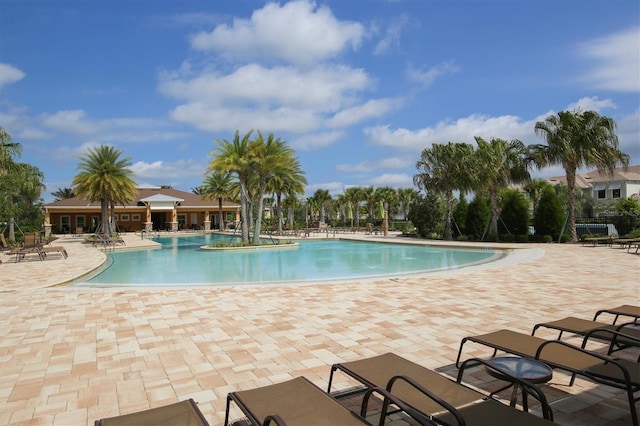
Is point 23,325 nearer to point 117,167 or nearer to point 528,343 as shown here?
point 528,343

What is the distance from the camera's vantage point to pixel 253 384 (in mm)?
4102

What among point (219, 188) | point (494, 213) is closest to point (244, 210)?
point (494, 213)

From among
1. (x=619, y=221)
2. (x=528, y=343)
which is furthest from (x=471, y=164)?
(x=528, y=343)

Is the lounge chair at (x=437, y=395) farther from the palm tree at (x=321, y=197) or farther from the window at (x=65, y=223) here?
the palm tree at (x=321, y=197)

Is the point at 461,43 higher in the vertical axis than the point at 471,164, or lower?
higher

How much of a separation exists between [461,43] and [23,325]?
41.7 ft

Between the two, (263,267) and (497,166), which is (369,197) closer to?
(497,166)

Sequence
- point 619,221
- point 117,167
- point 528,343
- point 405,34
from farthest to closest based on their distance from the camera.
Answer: point 117,167 → point 619,221 → point 405,34 → point 528,343

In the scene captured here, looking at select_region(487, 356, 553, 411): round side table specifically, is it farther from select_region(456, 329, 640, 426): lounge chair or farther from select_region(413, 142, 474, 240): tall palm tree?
select_region(413, 142, 474, 240): tall palm tree

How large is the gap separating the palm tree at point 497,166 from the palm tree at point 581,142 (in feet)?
7.48

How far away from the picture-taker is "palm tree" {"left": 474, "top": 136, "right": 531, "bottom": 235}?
2456 cm

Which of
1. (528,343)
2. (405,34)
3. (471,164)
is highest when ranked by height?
(405,34)

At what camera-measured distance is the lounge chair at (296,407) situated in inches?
97.3

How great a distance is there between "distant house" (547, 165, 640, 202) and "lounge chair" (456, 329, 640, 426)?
49.6m
